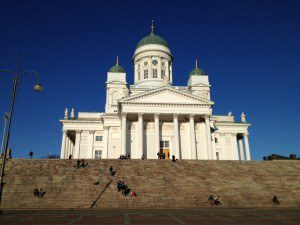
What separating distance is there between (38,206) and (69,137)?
3383 centimetres

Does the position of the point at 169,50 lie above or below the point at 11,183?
above

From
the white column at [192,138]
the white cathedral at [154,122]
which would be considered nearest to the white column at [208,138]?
the white cathedral at [154,122]

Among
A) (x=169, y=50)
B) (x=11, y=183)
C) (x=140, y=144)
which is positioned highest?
(x=169, y=50)

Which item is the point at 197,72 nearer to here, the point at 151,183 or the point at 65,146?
the point at 65,146

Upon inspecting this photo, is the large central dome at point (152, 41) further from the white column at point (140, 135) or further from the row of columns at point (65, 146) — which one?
the row of columns at point (65, 146)

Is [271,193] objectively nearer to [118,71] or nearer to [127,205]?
[127,205]

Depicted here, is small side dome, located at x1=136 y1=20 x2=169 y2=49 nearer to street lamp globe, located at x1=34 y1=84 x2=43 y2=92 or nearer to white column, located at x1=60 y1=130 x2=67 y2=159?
white column, located at x1=60 y1=130 x2=67 y2=159

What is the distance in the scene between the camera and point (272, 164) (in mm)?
32719

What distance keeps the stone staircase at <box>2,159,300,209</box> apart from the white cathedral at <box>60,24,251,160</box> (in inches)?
408

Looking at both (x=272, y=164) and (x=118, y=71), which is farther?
(x=118, y=71)

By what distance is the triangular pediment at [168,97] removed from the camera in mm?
42344

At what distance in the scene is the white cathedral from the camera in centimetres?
4188

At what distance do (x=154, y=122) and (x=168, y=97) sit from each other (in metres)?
4.49

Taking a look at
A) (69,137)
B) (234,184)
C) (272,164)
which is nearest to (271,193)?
(234,184)
